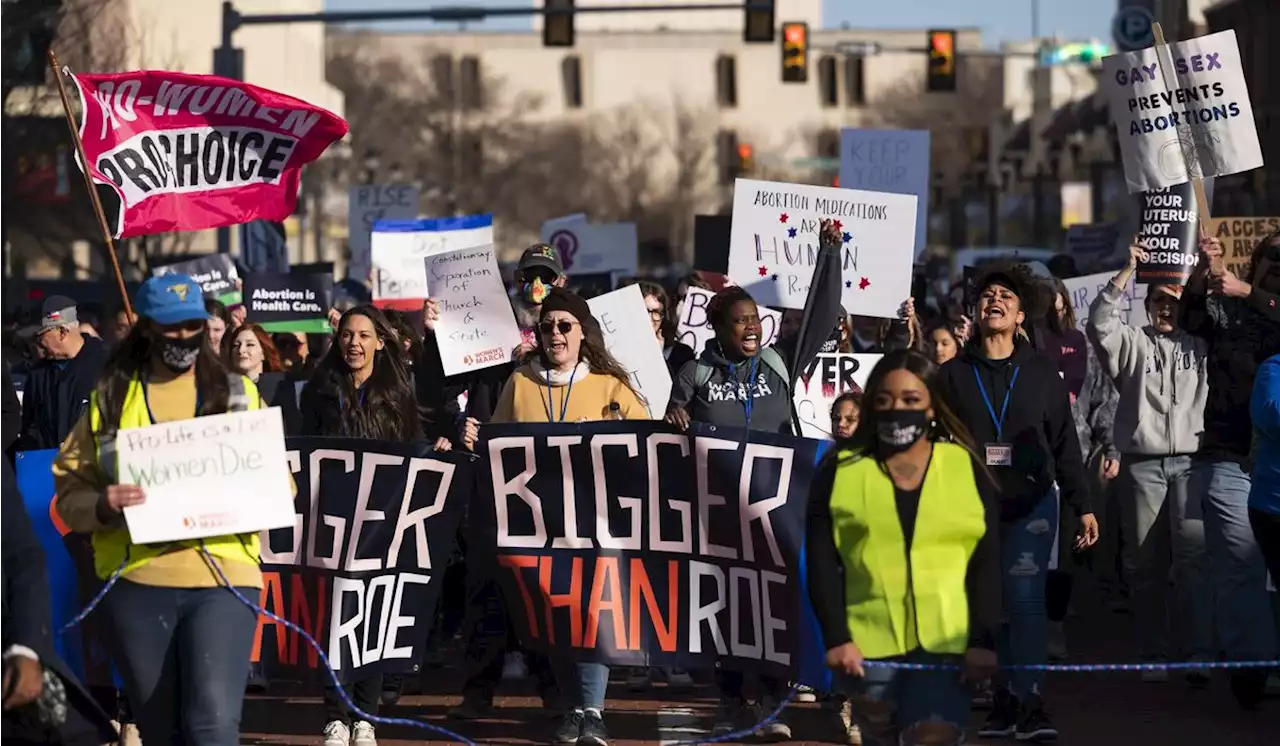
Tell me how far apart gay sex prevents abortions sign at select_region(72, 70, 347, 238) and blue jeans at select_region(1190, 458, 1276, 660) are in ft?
13.3

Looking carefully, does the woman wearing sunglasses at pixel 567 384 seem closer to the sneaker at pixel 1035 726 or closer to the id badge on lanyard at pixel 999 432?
the id badge on lanyard at pixel 999 432

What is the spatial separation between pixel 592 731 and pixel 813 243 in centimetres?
400

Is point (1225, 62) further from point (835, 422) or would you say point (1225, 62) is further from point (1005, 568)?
point (1005, 568)

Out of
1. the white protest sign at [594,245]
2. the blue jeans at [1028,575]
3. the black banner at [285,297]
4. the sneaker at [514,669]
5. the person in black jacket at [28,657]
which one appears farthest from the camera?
the white protest sign at [594,245]

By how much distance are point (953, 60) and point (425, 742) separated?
876 inches

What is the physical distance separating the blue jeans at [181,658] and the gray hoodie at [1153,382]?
5064 millimetres

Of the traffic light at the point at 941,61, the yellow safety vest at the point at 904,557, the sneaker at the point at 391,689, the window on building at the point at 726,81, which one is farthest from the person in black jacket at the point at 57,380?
the window on building at the point at 726,81

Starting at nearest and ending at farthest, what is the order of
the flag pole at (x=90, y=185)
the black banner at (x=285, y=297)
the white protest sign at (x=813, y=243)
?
1. the flag pole at (x=90, y=185)
2. the white protest sign at (x=813, y=243)
3. the black banner at (x=285, y=297)

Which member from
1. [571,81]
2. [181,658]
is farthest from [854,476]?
[571,81]

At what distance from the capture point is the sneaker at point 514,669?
10.4 m

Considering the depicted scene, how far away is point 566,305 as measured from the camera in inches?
344

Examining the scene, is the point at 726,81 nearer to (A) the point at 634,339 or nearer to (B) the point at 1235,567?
(A) the point at 634,339

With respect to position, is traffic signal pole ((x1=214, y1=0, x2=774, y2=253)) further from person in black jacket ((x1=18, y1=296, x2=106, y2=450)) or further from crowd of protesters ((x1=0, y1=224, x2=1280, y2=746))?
person in black jacket ((x1=18, y1=296, x2=106, y2=450))

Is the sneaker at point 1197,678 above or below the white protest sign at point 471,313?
below
